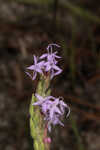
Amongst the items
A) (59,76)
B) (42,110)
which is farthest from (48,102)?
(59,76)

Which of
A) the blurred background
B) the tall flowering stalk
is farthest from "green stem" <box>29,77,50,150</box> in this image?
the blurred background

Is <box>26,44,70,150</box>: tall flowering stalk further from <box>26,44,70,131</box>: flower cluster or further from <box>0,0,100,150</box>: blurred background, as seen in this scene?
<box>0,0,100,150</box>: blurred background

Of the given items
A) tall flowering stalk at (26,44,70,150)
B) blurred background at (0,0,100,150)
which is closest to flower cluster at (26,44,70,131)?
tall flowering stalk at (26,44,70,150)

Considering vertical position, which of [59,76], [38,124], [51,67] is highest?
[51,67]

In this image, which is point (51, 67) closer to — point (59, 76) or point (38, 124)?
point (38, 124)

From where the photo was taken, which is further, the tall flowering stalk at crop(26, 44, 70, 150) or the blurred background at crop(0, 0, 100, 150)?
the blurred background at crop(0, 0, 100, 150)

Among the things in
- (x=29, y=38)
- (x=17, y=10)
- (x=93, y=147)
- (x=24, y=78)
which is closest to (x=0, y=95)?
(x=24, y=78)

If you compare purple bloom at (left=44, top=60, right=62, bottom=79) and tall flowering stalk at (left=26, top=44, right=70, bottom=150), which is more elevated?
purple bloom at (left=44, top=60, right=62, bottom=79)

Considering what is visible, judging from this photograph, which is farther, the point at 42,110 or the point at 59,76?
the point at 59,76

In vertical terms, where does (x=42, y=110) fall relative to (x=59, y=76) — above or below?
above

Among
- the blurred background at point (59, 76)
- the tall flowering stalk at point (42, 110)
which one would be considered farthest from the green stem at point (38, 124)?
the blurred background at point (59, 76)
